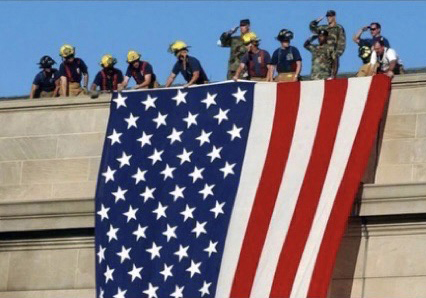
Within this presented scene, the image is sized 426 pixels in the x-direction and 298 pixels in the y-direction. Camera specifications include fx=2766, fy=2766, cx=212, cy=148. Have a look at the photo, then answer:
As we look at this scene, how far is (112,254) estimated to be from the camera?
54531 mm

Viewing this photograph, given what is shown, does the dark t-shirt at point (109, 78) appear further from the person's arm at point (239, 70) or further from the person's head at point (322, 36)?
the person's head at point (322, 36)

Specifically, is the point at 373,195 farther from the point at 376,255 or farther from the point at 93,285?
the point at 93,285

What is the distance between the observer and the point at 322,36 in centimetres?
5469

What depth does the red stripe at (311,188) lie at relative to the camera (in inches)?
2080

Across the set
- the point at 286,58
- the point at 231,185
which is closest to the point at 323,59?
the point at 286,58

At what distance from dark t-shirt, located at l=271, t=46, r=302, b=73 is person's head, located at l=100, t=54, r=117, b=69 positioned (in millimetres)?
3635

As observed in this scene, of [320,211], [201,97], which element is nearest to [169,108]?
[201,97]

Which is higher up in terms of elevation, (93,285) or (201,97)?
(201,97)

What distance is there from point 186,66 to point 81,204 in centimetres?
348

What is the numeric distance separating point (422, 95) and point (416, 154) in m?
1.16

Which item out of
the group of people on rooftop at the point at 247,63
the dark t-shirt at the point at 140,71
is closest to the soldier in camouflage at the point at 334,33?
the group of people on rooftop at the point at 247,63

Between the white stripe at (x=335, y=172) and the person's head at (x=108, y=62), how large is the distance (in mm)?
5484

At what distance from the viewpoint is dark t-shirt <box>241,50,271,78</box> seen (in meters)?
55.2

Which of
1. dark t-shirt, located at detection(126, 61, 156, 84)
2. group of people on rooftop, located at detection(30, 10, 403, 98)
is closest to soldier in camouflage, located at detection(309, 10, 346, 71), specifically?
group of people on rooftop, located at detection(30, 10, 403, 98)
